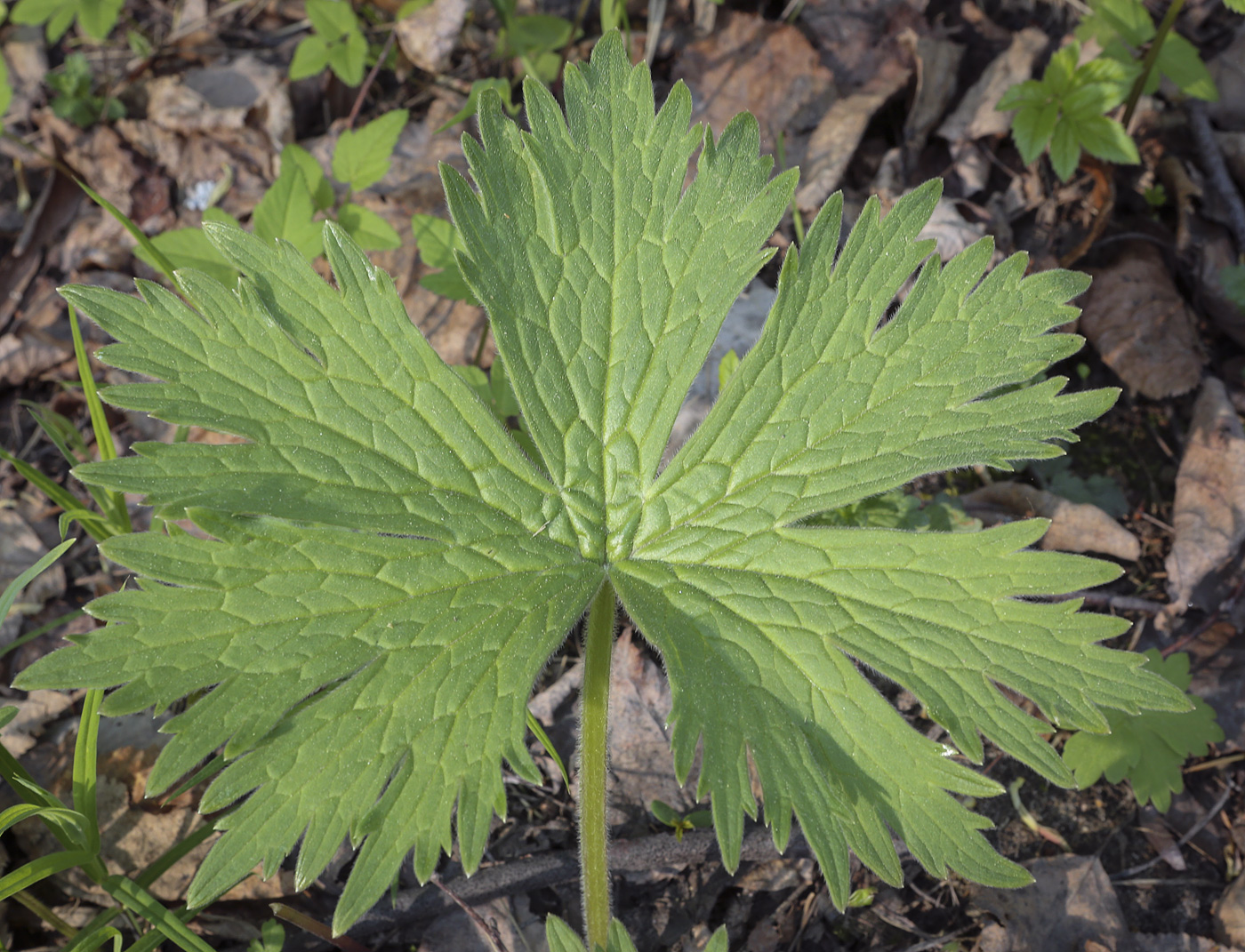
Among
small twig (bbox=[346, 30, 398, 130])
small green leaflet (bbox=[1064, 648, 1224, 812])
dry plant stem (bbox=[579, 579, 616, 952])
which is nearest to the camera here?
dry plant stem (bbox=[579, 579, 616, 952])

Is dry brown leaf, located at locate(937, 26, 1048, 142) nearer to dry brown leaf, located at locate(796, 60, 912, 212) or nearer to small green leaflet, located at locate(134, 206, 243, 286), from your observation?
dry brown leaf, located at locate(796, 60, 912, 212)

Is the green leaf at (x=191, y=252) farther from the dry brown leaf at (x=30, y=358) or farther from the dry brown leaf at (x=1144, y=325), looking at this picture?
the dry brown leaf at (x=1144, y=325)

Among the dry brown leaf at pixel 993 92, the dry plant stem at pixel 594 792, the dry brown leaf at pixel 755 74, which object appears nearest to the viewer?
the dry plant stem at pixel 594 792

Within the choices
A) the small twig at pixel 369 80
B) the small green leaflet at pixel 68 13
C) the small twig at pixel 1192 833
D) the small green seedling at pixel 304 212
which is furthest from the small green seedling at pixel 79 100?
the small twig at pixel 1192 833

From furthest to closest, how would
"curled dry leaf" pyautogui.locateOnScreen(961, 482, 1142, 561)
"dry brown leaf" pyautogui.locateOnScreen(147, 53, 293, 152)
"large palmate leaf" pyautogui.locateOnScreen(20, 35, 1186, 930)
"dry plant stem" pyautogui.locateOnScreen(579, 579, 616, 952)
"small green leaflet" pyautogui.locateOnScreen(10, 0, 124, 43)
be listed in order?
"dry brown leaf" pyautogui.locateOnScreen(147, 53, 293, 152), "small green leaflet" pyautogui.locateOnScreen(10, 0, 124, 43), "curled dry leaf" pyautogui.locateOnScreen(961, 482, 1142, 561), "dry plant stem" pyautogui.locateOnScreen(579, 579, 616, 952), "large palmate leaf" pyautogui.locateOnScreen(20, 35, 1186, 930)

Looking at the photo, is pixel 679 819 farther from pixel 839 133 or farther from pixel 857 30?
pixel 857 30

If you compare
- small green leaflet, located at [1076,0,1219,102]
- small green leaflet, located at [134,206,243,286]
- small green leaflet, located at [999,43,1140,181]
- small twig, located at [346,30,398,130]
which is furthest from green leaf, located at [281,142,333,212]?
small green leaflet, located at [1076,0,1219,102]
